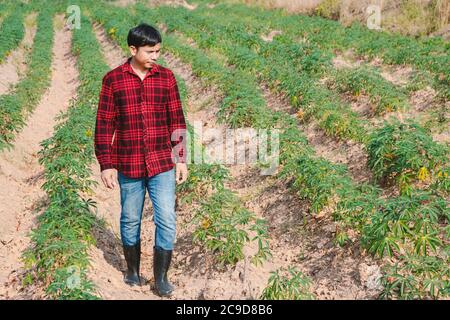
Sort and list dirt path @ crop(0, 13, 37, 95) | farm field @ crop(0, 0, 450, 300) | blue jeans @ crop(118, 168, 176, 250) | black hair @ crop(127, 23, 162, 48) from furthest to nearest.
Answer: dirt path @ crop(0, 13, 37, 95) → farm field @ crop(0, 0, 450, 300) → blue jeans @ crop(118, 168, 176, 250) → black hair @ crop(127, 23, 162, 48)

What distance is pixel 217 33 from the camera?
1211 centimetres

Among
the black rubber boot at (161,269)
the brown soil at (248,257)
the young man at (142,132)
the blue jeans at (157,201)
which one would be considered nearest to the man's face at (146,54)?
the young man at (142,132)

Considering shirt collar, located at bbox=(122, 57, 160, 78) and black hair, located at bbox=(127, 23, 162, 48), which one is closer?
black hair, located at bbox=(127, 23, 162, 48)

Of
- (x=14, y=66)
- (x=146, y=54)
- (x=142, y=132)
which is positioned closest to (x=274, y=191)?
(x=142, y=132)

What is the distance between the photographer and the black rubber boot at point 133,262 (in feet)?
10.5

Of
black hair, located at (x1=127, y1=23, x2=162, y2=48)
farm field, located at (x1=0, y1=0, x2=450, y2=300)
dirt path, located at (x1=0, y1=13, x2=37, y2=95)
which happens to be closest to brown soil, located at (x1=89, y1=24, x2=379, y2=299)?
farm field, located at (x1=0, y1=0, x2=450, y2=300)

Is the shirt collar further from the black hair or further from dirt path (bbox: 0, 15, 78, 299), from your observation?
dirt path (bbox: 0, 15, 78, 299)

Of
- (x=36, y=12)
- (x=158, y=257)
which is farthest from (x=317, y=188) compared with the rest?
(x=36, y=12)

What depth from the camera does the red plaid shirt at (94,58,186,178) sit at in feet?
9.29

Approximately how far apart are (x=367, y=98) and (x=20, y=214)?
16.1 feet

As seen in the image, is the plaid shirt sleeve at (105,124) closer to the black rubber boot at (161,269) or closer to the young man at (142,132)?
the young man at (142,132)

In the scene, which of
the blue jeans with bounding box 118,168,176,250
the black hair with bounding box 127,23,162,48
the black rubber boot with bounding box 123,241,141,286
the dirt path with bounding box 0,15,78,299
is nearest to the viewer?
the black hair with bounding box 127,23,162,48

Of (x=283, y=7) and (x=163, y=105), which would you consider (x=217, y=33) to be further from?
(x=163, y=105)

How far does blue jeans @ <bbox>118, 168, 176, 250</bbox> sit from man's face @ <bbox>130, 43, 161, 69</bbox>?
71cm
